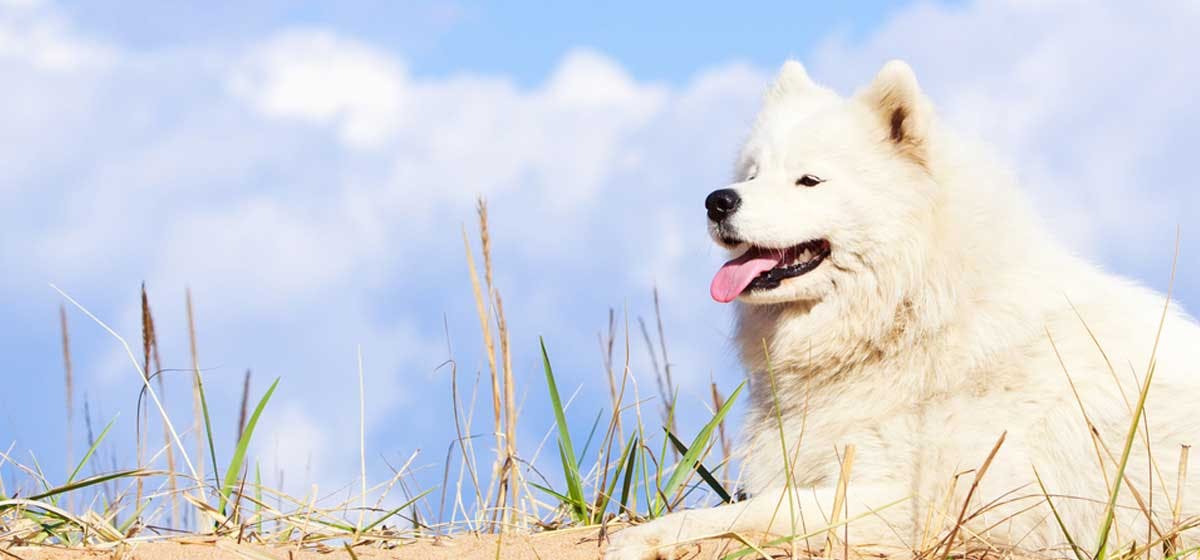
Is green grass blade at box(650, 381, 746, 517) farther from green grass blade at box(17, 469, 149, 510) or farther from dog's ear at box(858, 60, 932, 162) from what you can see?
green grass blade at box(17, 469, 149, 510)

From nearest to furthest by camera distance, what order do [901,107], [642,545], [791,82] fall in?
[642,545] < [901,107] < [791,82]

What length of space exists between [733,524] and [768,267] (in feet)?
3.64

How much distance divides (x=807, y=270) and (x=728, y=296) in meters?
0.28

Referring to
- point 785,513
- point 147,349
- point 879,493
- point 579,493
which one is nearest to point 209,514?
point 147,349

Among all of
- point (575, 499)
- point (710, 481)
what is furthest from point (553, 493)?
point (710, 481)

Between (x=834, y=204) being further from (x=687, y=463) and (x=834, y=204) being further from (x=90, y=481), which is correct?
(x=90, y=481)

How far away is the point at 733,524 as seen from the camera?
3199 mm

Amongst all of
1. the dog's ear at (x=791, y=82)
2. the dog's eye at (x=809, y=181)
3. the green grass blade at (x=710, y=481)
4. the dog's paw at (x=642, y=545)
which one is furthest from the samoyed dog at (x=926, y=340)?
the dog's paw at (x=642, y=545)

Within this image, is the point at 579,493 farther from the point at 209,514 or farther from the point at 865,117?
the point at 865,117

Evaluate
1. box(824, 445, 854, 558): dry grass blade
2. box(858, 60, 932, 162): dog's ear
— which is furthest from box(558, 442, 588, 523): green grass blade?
box(858, 60, 932, 162): dog's ear

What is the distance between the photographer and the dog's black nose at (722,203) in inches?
155

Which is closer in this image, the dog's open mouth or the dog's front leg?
the dog's front leg

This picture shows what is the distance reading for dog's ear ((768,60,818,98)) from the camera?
4.71 meters

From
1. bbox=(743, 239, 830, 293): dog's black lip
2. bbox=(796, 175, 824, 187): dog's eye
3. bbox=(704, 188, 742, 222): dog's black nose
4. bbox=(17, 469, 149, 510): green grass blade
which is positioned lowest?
bbox=(17, 469, 149, 510): green grass blade
